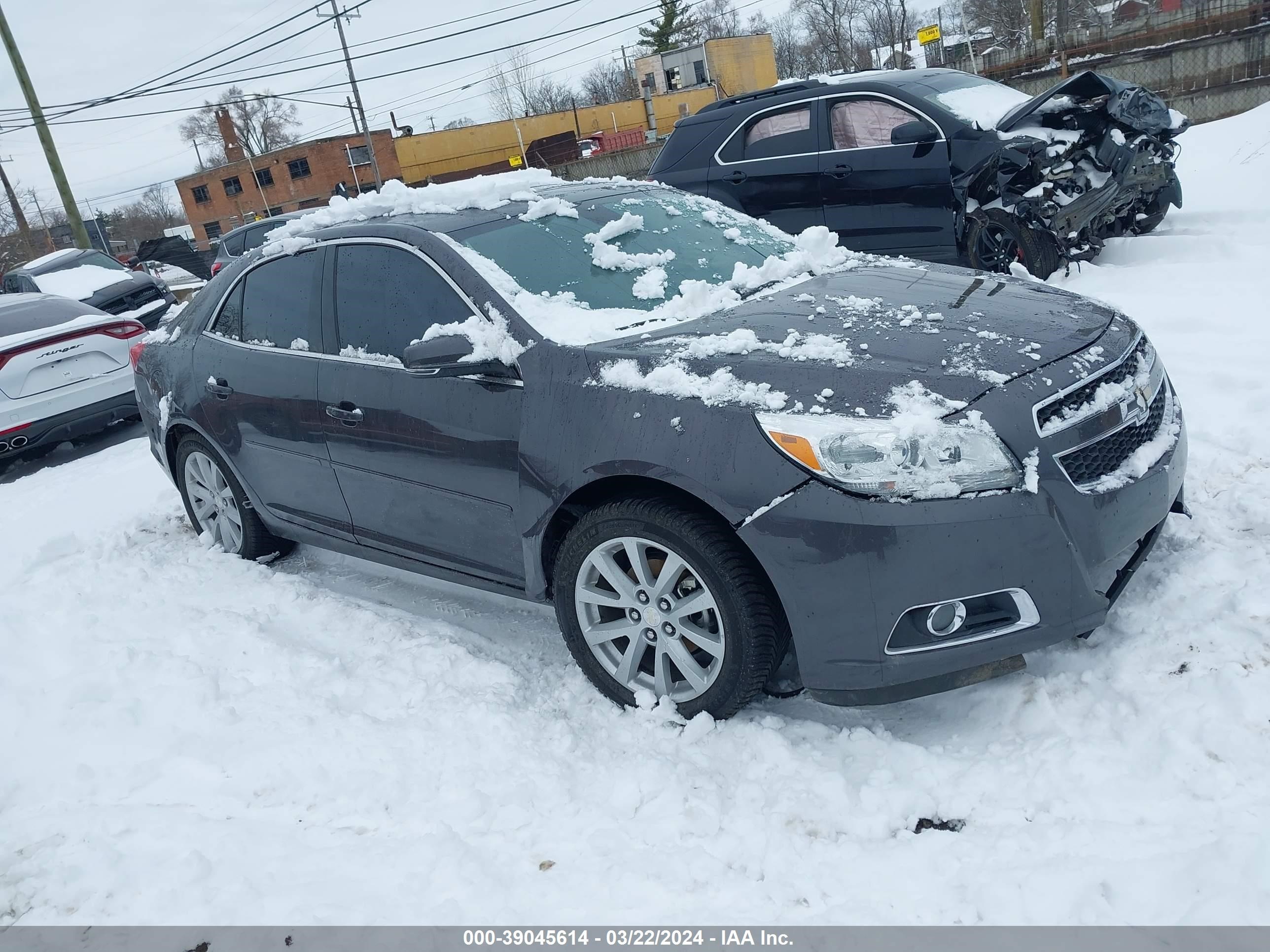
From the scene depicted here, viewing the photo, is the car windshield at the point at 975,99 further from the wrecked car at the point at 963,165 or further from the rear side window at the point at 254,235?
the rear side window at the point at 254,235

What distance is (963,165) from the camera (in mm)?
7113

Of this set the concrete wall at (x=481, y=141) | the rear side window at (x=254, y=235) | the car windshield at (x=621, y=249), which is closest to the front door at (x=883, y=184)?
the car windshield at (x=621, y=249)

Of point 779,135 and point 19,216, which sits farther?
point 19,216

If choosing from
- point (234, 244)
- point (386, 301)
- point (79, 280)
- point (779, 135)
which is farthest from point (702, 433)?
point (234, 244)

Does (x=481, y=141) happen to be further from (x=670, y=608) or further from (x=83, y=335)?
(x=670, y=608)

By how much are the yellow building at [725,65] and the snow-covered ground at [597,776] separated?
160ft

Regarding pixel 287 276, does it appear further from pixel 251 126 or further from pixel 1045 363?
pixel 251 126

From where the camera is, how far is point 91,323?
25.6ft

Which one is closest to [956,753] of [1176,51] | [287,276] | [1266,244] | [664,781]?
[664,781]

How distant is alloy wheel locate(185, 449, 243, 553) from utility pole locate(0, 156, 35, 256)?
32.7 metres

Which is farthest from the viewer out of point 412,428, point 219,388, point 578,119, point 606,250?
point 578,119

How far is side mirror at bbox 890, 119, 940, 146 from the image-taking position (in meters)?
7.24

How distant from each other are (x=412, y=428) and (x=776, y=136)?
229 inches

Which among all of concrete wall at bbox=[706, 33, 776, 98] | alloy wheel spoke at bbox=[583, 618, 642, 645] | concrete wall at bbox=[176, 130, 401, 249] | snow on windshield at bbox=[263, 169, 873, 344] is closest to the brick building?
concrete wall at bbox=[176, 130, 401, 249]
